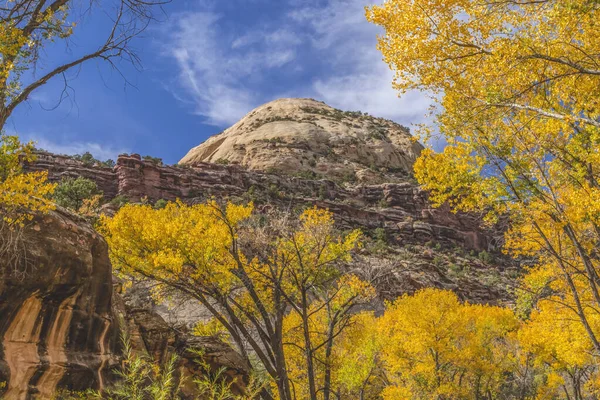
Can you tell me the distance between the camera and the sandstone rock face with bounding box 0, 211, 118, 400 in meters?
6.55

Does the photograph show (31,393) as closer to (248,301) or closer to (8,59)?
(8,59)

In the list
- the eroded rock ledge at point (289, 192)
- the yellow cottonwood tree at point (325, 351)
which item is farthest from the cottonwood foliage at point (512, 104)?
the eroded rock ledge at point (289, 192)

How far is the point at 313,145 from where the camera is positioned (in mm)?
107500

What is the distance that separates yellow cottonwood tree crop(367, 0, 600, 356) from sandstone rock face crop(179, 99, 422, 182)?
271 ft

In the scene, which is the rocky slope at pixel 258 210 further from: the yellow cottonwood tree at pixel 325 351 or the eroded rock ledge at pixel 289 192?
the yellow cottonwood tree at pixel 325 351

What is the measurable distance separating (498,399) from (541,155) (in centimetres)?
2695

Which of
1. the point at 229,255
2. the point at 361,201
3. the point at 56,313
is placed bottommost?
the point at 56,313

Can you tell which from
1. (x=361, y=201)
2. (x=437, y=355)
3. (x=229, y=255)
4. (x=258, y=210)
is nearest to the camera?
(x=229, y=255)

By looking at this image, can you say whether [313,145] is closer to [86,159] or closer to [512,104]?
[86,159]

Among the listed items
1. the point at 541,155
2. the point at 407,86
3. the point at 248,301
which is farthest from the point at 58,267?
the point at 541,155

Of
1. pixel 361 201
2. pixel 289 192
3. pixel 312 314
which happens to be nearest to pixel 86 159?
pixel 289 192

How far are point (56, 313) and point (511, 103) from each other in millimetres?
8848

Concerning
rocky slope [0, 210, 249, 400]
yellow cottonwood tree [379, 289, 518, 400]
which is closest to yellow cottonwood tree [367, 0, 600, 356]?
rocky slope [0, 210, 249, 400]

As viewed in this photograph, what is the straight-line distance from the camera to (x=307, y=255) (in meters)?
11.4
